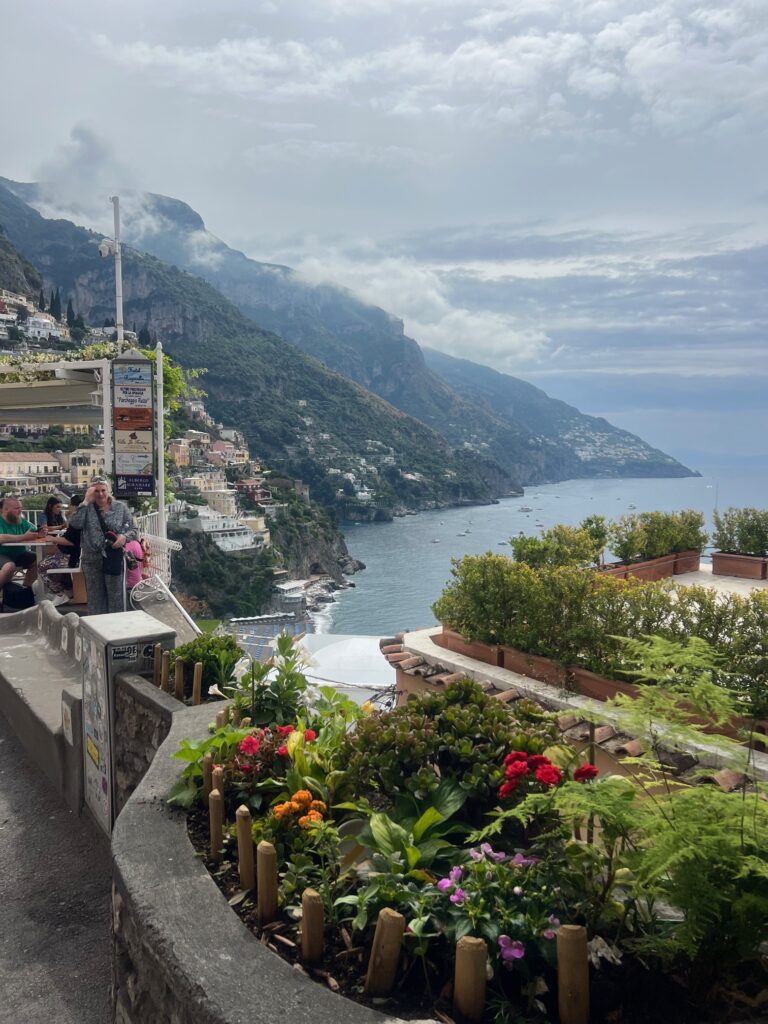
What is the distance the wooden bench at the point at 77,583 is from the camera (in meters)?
7.45

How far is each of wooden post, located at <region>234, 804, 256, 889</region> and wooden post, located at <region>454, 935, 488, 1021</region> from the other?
720 mm

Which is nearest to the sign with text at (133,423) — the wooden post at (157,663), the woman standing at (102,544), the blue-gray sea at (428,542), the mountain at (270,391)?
the woman standing at (102,544)

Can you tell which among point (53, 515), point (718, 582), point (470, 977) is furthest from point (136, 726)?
point (718, 582)

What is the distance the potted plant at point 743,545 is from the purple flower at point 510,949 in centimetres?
1051

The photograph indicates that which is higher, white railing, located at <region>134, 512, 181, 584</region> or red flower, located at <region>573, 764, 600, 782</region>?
red flower, located at <region>573, 764, 600, 782</region>

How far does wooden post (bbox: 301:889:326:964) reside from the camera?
186 centimetres

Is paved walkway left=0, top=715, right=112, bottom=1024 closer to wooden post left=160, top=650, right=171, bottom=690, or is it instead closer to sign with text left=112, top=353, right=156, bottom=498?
wooden post left=160, top=650, right=171, bottom=690

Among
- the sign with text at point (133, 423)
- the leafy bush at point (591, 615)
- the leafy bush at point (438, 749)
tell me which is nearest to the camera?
the leafy bush at point (438, 749)

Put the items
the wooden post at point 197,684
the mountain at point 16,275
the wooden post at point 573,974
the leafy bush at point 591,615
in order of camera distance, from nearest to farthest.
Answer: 1. the wooden post at point 573,974
2. the wooden post at point 197,684
3. the leafy bush at point 591,615
4. the mountain at point 16,275

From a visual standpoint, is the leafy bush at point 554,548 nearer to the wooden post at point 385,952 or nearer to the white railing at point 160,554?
the white railing at point 160,554

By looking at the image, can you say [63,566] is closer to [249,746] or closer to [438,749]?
[249,746]

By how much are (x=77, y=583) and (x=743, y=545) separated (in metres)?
8.85

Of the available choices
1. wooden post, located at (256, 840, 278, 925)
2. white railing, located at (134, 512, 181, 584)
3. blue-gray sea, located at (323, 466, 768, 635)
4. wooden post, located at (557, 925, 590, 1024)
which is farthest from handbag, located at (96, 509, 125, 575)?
blue-gray sea, located at (323, 466, 768, 635)

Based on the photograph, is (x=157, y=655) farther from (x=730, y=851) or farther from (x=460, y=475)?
(x=460, y=475)
